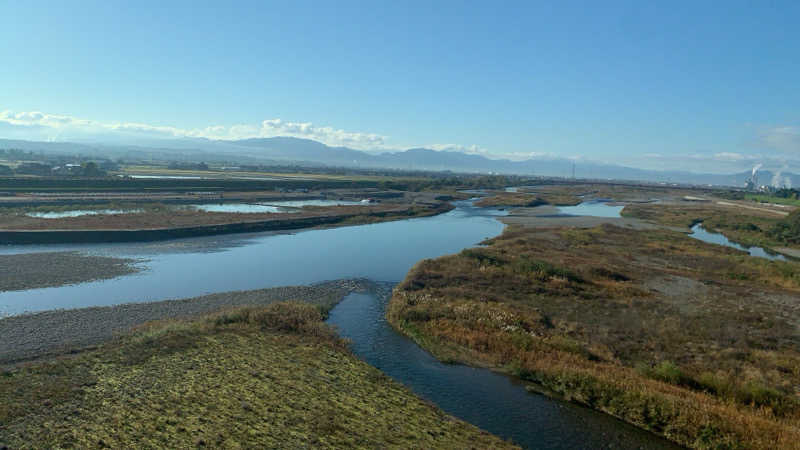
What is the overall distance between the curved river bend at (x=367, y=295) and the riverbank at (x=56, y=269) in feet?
3.58

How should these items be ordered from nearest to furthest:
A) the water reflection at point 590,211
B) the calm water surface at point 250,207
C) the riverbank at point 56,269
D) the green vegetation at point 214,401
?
the green vegetation at point 214,401 < the riverbank at point 56,269 < the calm water surface at point 250,207 < the water reflection at point 590,211

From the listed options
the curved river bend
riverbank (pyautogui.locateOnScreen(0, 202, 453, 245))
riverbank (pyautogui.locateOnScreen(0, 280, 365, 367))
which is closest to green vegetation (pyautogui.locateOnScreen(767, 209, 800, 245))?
Answer: the curved river bend

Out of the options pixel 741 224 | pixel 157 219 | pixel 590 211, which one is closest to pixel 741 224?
pixel 741 224

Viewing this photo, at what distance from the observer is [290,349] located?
15203 millimetres

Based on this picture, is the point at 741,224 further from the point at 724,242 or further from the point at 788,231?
the point at 724,242

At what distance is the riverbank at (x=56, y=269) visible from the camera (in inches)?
898

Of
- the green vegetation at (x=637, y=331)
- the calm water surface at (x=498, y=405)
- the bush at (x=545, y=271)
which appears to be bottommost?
the calm water surface at (x=498, y=405)

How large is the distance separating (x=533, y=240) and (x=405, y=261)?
44.9ft

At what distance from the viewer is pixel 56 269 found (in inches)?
1006

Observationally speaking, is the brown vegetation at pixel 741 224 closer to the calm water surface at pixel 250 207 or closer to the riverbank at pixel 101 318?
the riverbank at pixel 101 318

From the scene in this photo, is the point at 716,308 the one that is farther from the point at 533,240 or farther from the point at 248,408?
the point at 248,408

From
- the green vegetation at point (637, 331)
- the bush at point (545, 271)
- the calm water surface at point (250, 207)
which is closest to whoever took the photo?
the green vegetation at point (637, 331)

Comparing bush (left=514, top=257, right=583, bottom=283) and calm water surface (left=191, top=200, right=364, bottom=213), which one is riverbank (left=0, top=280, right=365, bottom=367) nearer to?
bush (left=514, top=257, right=583, bottom=283)

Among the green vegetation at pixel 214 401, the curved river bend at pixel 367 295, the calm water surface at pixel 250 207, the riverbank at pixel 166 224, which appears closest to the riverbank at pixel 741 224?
the curved river bend at pixel 367 295
